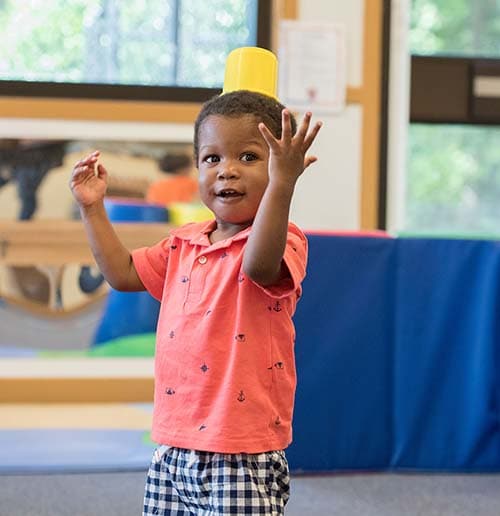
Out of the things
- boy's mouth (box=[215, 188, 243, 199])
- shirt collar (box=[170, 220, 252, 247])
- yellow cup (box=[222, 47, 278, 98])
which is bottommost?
shirt collar (box=[170, 220, 252, 247])

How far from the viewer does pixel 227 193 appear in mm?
1132

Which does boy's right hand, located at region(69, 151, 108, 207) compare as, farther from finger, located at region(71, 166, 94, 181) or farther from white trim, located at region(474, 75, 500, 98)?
white trim, located at region(474, 75, 500, 98)

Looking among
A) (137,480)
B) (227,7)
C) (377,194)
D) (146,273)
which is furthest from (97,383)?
(146,273)

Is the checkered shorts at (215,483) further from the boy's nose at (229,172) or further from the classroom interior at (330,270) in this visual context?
the classroom interior at (330,270)

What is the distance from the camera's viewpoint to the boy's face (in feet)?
3.68

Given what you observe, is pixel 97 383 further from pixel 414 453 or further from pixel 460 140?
pixel 460 140

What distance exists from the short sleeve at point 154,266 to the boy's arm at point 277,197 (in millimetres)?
217

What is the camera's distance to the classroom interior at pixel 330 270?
2.07 meters

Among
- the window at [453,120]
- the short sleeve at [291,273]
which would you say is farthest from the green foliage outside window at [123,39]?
the short sleeve at [291,273]

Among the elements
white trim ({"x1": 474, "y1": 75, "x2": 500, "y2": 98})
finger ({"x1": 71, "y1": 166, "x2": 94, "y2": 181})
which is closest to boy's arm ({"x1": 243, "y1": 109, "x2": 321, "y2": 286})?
finger ({"x1": 71, "y1": 166, "x2": 94, "y2": 181})

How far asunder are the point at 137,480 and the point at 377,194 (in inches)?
57.3

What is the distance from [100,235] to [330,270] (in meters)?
0.92

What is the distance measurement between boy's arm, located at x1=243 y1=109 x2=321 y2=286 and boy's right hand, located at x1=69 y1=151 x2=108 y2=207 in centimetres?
30

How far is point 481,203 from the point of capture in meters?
3.90
